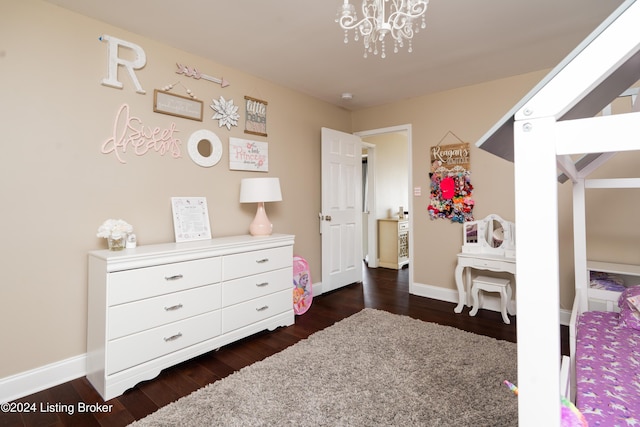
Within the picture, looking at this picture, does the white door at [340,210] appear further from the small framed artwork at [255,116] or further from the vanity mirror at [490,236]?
the vanity mirror at [490,236]

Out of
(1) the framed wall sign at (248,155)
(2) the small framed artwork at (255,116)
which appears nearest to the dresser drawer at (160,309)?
(1) the framed wall sign at (248,155)

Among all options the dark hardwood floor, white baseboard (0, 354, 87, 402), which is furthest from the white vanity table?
white baseboard (0, 354, 87, 402)

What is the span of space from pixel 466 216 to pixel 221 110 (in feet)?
9.22

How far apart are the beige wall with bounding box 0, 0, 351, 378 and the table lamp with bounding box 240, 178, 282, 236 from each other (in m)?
0.49

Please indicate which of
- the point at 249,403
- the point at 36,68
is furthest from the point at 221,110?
the point at 249,403

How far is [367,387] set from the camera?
187 cm

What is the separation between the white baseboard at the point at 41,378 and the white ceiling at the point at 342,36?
2.35 metres

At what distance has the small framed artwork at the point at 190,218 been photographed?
2545 millimetres

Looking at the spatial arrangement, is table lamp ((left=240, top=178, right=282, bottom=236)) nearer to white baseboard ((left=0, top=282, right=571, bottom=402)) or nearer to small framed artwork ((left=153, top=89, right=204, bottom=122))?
small framed artwork ((left=153, top=89, right=204, bottom=122))

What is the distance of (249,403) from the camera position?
174 centimetres

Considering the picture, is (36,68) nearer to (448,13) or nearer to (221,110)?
(221,110)

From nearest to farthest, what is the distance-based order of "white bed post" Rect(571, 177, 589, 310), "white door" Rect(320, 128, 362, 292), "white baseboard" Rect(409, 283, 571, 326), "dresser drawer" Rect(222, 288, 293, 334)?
"white bed post" Rect(571, 177, 589, 310) < "dresser drawer" Rect(222, 288, 293, 334) < "white baseboard" Rect(409, 283, 571, 326) < "white door" Rect(320, 128, 362, 292)

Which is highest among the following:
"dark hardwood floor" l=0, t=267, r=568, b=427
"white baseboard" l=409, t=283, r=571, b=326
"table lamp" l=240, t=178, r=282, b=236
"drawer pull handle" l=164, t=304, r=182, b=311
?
"table lamp" l=240, t=178, r=282, b=236

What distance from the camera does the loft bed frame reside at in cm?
60
